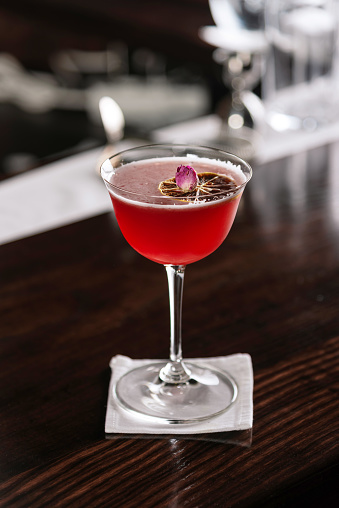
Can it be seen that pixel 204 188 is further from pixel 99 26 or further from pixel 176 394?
pixel 99 26

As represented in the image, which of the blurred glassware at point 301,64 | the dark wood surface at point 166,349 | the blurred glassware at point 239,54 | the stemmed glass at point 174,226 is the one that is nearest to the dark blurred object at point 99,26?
the blurred glassware at point 301,64

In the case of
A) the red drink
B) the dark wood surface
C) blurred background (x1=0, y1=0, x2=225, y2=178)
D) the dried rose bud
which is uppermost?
the dried rose bud

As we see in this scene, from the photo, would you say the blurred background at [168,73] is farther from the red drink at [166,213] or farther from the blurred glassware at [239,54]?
the red drink at [166,213]

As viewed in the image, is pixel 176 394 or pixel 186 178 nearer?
pixel 186 178

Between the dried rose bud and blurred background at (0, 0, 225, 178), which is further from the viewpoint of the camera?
blurred background at (0, 0, 225, 178)

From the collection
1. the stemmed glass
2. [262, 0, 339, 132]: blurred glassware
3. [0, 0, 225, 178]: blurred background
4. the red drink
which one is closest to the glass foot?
the stemmed glass

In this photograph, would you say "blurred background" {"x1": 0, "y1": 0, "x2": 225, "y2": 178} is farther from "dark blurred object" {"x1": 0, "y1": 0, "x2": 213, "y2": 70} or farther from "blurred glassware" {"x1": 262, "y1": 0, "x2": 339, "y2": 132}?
"blurred glassware" {"x1": 262, "y1": 0, "x2": 339, "y2": 132}

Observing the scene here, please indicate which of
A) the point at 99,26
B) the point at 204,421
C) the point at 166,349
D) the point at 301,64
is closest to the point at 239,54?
the point at 301,64
